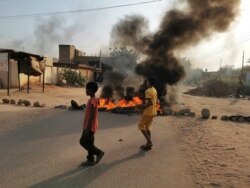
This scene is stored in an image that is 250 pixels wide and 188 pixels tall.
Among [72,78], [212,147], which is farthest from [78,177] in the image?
[72,78]

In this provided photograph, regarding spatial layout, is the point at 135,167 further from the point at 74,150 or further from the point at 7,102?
the point at 7,102

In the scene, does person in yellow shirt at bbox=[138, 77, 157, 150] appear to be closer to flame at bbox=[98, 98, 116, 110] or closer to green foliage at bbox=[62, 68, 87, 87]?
flame at bbox=[98, 98, 116, 110]

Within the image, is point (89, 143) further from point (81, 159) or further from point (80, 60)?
point (80, 60)

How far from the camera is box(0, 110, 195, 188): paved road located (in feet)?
16.5

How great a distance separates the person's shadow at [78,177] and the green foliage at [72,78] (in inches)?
1277

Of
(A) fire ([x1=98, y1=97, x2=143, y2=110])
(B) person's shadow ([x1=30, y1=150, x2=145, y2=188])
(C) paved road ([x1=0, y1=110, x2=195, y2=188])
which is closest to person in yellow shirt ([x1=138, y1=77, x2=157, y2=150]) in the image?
(C) paved road ([x1=0, y1=110, x2=195, y2=188])

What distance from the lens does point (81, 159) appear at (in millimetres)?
6266

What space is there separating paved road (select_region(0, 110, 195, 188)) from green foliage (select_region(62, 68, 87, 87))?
27.8 m

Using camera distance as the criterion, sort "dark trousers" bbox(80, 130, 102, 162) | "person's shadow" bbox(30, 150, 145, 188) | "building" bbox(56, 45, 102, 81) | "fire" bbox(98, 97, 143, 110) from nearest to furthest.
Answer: "person's shadow" bbox(30, 150, 145, 188)
"dark trousers" bbox(80, 130, 102, 162)
"fire" bbox(98, 97, 143, 110)
"building" bbox(56, 45, 102, 81)

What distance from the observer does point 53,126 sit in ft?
32.9

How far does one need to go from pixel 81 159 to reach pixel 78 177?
111 cm

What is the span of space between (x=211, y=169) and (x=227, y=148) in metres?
2.07

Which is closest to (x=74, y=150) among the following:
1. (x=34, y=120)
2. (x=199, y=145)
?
(x=199, y=145)

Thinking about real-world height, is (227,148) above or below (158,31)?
below
